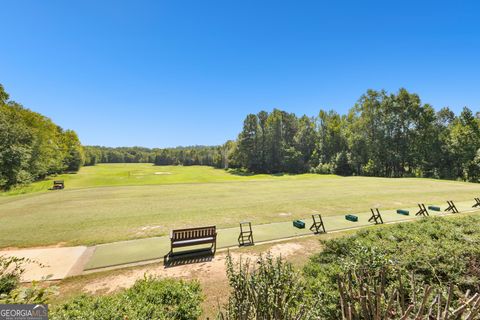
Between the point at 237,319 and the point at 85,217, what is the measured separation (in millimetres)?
15418

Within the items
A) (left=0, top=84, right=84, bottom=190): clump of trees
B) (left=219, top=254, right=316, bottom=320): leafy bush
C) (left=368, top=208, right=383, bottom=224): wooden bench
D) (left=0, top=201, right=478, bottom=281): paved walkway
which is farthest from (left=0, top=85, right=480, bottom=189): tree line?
(left=368, top=208, right=383, bottom=224): wooden bench

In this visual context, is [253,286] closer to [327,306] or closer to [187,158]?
[327,306]

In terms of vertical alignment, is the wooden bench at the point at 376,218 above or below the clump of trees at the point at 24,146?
below

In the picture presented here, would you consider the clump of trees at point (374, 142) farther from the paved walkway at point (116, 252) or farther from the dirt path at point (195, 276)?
the dirt path at point (195, 276)

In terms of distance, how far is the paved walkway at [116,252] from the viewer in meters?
7.47

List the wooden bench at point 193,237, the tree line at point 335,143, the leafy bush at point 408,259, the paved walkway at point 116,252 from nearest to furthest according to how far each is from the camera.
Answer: the leafy bush at point 408,259 < the paved walkway at point 116,252 < the wooden bench at point 193,237 < the tree line at point 335,143

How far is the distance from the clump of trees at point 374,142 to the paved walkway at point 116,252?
44.4m

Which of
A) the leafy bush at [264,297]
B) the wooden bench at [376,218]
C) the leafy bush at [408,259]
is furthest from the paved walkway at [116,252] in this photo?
the leafy bush at [264,297]

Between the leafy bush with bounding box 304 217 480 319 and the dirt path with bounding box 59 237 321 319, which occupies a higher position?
the leafy bush with bounding box 304 217 480 319

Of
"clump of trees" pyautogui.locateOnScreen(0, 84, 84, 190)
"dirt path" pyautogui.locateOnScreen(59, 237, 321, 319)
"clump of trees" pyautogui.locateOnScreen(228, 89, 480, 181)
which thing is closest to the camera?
"dirt path" pyautogui.locateOnScreen(59, 237, 321, 319)

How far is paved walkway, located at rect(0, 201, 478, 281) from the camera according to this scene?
24.5 ft

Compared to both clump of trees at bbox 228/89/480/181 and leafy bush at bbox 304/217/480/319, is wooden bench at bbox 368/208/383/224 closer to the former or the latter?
leafy bush at bbox 304/217/480/319

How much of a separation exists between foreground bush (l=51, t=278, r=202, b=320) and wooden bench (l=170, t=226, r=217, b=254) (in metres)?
3.15

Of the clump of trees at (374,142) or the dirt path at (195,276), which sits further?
the clump of trees at (374,142)
